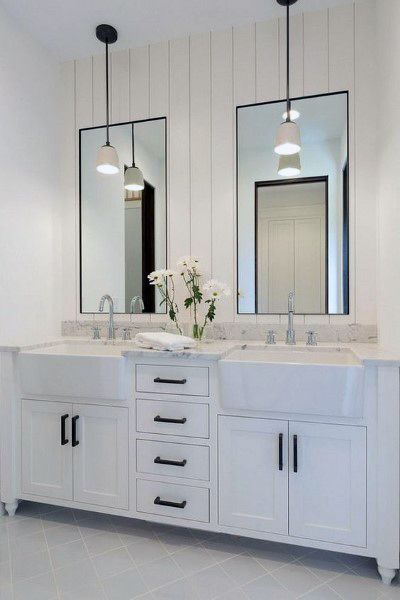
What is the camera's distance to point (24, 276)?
231 cm

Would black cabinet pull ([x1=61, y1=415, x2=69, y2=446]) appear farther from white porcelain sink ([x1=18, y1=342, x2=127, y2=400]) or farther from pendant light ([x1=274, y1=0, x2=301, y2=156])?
pendant light ([x1=274, y1=0, x2=301, y2=156])

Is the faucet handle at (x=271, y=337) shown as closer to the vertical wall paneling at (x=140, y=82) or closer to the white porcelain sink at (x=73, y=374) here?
the white porcelain sink at (x=73, y=374)

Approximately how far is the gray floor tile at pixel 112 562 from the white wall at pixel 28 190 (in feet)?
3.81

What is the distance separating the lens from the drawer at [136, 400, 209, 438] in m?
1.74

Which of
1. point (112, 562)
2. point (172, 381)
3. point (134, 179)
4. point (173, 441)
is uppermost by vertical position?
point (134, 179)

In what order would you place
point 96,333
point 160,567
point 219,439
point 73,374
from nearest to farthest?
point 160,567 → point 219,439 → point 73,374 → point 96,333

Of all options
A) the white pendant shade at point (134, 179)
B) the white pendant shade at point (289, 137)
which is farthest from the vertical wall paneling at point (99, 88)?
the white pendant shade at point (289, 137)

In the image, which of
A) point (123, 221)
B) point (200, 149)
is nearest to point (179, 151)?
point (200, 149)

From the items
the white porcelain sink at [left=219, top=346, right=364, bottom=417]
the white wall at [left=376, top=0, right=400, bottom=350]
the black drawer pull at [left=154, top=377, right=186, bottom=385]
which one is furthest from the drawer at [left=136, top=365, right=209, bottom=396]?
the white wall at [left=376, top=0, right=400, bottom=350]

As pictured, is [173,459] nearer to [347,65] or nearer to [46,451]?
[46,451]

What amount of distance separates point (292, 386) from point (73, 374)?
3.18 ft

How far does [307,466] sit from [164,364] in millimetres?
713

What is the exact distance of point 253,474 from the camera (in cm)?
167

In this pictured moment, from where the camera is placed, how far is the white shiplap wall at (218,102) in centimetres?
208
